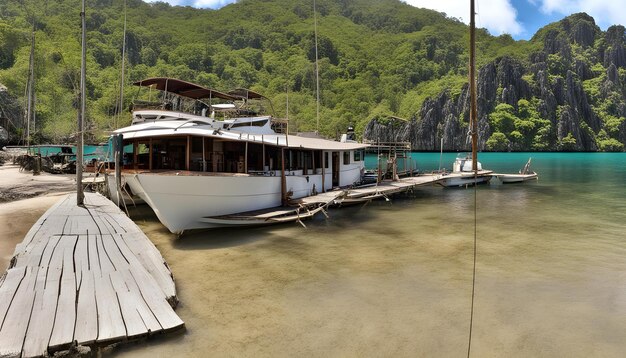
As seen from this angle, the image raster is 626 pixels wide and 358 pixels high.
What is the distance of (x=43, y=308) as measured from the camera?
20.8 ft

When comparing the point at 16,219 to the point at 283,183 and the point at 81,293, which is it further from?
the point at 81,293

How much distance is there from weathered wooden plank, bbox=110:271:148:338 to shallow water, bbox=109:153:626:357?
0.29m

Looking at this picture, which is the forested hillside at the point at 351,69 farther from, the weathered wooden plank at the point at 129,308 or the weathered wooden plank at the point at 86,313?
the weathered wooden plank at the point at 129,308

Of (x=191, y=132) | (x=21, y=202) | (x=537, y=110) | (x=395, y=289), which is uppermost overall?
(x=537, y=110)

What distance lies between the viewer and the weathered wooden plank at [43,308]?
17.6ft

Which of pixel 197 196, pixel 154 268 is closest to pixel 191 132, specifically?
pixel 197 196

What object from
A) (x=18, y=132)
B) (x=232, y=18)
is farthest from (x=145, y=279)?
(x=232, y=18)

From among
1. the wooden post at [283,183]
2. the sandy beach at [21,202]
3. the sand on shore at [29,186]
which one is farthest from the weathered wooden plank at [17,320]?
the sand on shore at [29,186]

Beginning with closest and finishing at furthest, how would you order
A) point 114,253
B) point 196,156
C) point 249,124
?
point 114,253 → point 196,156 → point 249,124

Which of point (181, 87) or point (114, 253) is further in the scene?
point (181, 87)

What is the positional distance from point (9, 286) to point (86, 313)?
210cm

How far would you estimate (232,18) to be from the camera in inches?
6722

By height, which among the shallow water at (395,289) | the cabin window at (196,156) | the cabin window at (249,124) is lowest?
the shallow water at (395,289)

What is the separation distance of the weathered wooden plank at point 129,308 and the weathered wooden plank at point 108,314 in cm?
7
